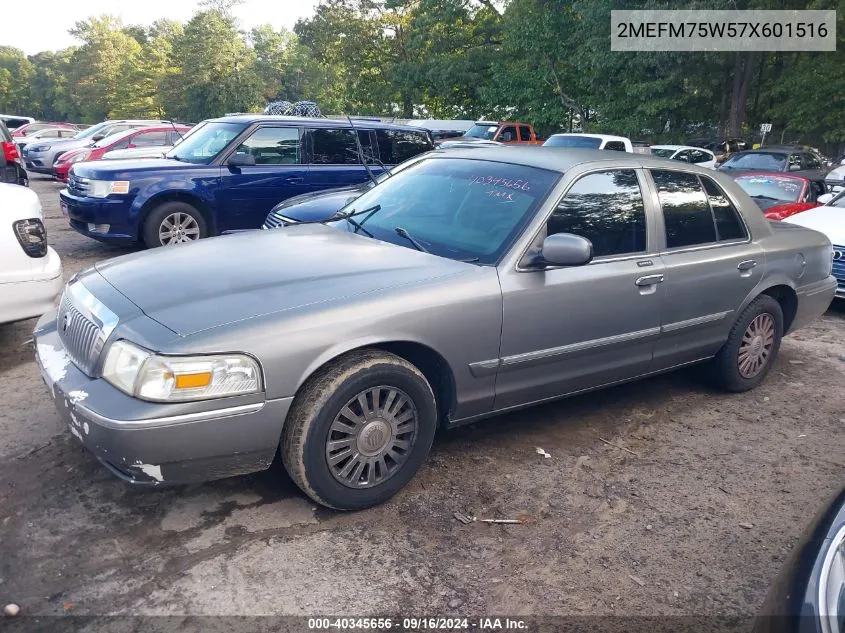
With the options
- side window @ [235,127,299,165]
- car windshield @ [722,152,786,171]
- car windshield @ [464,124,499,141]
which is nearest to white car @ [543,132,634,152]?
car windshield @ [722,152,786,171]

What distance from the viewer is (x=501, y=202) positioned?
3.87m

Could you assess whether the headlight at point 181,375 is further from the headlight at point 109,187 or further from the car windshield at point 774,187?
the car windshield at point 774,187

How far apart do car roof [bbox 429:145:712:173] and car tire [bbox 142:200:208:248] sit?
175 inches

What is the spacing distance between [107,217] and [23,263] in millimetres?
3204

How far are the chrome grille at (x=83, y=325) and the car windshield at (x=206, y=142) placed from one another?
5.10m

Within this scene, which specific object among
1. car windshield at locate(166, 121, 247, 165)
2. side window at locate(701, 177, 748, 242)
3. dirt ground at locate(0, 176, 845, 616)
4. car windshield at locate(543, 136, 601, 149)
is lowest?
dirt ground at locate(0, 176, 845, 616)

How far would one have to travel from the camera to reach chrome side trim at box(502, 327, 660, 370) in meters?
3.61

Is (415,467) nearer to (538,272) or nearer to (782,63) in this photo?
(538,272)

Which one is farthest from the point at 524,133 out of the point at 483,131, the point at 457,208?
the point at 457,208

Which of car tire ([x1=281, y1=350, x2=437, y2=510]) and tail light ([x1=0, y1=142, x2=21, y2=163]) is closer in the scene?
car tire ([x1=281, y1=350, x2=437, y2=510])

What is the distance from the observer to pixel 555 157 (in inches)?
163

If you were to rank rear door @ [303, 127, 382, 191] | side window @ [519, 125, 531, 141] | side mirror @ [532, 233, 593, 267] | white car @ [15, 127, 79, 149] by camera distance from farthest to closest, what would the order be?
white car @ [15, 127, 79, 149]
side window @ [519, 125, 531, 141]
rear door @ [303, 127, 382, 191]
side mirror @ [532, 233, 593, 267]

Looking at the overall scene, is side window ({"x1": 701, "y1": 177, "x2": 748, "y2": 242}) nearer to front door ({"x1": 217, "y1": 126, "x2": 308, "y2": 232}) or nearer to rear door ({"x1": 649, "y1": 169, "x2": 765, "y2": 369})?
rear door ({"x1": 649, "y1": 169, "x2": 765, "y2": 369})

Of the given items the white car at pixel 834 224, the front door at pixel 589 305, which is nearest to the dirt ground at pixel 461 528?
the front door at pixel 589 305
